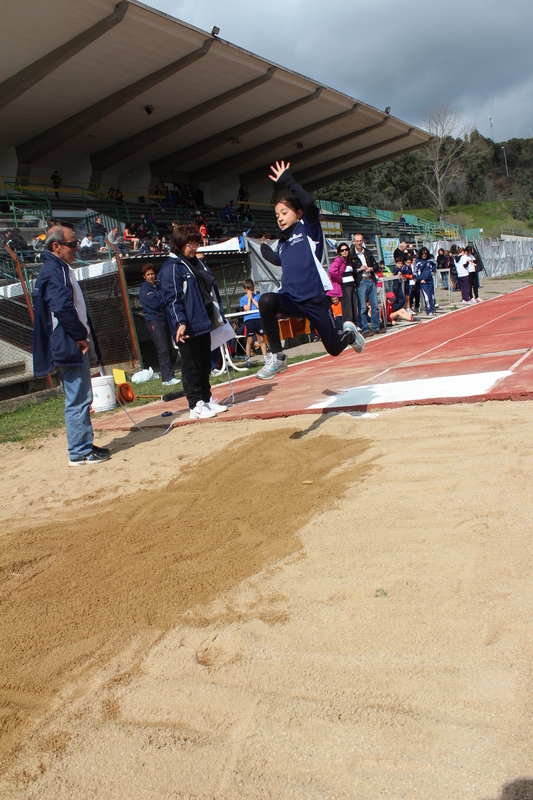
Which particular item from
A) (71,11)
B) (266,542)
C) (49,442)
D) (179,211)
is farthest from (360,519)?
(179,211)

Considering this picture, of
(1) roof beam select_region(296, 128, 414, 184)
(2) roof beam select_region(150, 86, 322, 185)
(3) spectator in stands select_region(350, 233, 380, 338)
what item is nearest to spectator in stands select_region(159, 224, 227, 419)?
(3) spectator in stands select_region(350, 233, 380, 338)

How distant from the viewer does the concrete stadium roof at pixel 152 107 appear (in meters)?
18.6

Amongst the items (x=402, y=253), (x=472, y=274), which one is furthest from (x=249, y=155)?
(x=402, y=253)

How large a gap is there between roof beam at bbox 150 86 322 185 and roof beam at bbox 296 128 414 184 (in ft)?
31.8

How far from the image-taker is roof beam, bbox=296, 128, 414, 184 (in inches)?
1425

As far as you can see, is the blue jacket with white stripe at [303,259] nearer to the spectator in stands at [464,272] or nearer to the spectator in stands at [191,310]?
the spectator in stands at [191,310]

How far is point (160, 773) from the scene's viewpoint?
1630mm

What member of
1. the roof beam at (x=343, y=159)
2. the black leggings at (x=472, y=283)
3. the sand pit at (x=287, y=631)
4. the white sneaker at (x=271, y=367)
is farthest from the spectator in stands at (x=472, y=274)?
the roof beam at (x=343, y=159)

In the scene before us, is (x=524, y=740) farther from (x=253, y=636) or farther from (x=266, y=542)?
(x=266, y=542)

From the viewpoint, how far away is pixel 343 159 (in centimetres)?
3756

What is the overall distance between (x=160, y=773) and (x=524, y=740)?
97cm

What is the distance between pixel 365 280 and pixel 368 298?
0.69 metres

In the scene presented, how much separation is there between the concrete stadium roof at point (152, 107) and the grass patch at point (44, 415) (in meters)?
13.3

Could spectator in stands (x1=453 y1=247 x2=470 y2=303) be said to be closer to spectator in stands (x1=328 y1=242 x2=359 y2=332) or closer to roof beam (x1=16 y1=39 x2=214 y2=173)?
spectator in stands (x1=328 y1=242 x2=359 y2=332)
